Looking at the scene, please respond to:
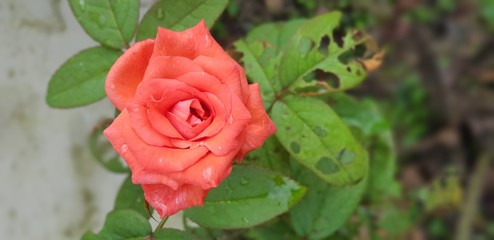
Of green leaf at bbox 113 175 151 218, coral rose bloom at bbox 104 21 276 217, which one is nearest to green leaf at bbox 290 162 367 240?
green leaf at bbox 113 175 151 218

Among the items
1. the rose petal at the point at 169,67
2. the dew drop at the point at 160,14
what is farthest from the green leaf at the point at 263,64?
the rose petal at the point at 169,67

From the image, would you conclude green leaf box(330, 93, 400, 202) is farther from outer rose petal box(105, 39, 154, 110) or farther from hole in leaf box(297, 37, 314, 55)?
outer rose petal box(105, 39, 154, 110)

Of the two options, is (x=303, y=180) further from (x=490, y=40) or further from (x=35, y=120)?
(x=490, y=40)

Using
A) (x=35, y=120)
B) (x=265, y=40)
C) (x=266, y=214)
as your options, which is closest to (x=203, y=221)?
(x=266, y=214)

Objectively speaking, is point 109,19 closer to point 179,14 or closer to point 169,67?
point 179,14

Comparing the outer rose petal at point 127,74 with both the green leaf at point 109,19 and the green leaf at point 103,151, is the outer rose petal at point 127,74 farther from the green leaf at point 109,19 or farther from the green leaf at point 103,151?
the green leaf at point 103,151

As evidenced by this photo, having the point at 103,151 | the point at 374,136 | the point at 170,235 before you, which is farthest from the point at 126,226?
the point at 374,136
